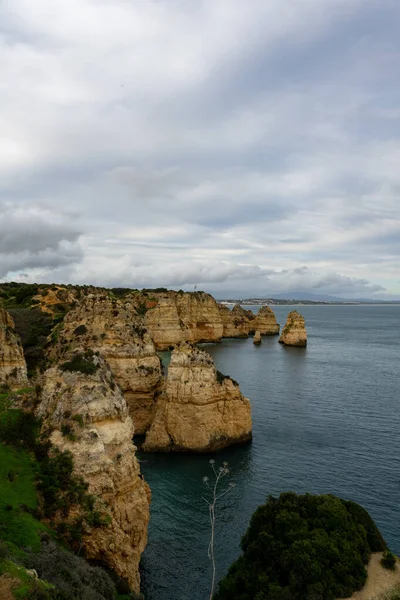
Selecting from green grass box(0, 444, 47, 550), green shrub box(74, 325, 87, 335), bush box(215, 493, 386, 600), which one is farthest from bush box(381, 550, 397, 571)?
green shrub box(74, 325, 87, 335)

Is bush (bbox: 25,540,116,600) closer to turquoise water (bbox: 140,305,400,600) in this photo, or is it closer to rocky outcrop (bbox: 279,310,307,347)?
turquoise water (bbox: 140,305,400,600)

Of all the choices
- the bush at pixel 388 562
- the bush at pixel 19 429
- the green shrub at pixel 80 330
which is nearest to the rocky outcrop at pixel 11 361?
the green shrub at pixel 80 330

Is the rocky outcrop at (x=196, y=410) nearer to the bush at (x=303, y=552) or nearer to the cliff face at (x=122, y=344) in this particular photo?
the cliff face at (x=122, y=344)

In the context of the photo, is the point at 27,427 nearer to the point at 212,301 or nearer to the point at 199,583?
the point at 199,583

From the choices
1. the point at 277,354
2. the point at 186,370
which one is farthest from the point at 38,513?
the point at 277,354

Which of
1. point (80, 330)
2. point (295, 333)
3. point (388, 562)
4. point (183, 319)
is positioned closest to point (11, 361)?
point (80, 330)

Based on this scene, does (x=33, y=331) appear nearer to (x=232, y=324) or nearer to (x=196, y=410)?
(x=196, y=410)
